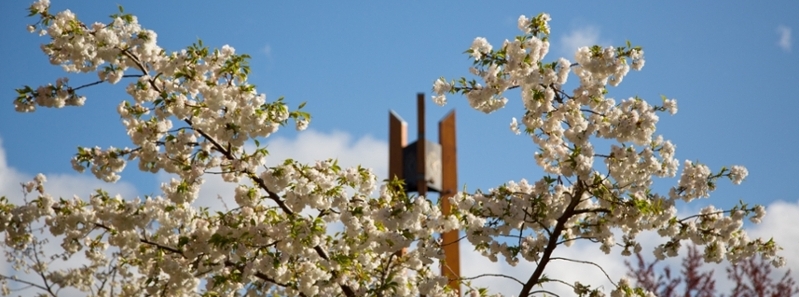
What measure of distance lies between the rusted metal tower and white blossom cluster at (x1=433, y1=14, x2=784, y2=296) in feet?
10.2

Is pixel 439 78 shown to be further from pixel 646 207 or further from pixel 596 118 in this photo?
pixel 646 207

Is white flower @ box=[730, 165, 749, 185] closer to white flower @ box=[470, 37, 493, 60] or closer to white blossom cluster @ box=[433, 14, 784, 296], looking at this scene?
white blossom cluster @ box=[433, 14, 784, 296]

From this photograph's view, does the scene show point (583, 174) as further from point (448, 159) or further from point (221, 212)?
point (448, 159)

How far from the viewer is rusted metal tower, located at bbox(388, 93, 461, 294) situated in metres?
8.53

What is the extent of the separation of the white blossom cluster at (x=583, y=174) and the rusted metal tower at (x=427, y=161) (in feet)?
10.2

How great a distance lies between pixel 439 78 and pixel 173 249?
206 centimetres

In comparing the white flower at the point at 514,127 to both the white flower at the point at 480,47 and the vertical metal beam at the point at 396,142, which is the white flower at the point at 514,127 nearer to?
the white flower at the point at 480,47

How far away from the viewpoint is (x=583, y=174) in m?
4.86

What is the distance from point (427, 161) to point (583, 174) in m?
3.77

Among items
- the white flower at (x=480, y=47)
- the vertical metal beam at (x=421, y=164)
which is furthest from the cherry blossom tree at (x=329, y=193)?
the vertical metal beam at (x=421, y=164)

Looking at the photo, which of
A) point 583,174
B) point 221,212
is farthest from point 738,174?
point 221,212

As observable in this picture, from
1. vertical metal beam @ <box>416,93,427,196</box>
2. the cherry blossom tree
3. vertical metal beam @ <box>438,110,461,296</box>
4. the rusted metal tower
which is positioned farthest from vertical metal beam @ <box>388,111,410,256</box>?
the cherry blossom tree

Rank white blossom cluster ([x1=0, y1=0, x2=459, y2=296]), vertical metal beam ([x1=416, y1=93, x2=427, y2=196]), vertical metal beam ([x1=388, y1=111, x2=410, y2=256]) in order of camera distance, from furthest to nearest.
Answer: vertical metal beam ([x1=388, y1=111, x2=410, y2=256]) → vertical metal beam ([x1=416, y1=93, x2=427, y2=196]) → white blossom cluster ([x1=0, y1=0, x2=459, y2=296])

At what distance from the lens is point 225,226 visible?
5090mm
